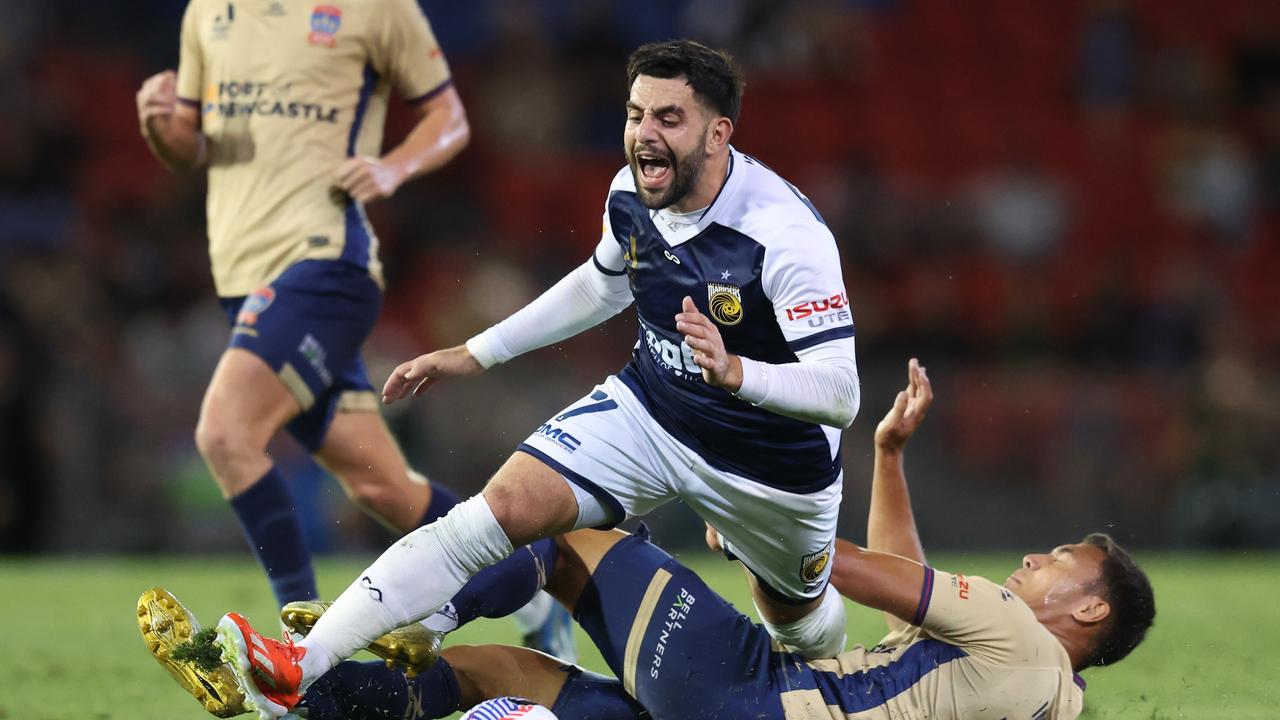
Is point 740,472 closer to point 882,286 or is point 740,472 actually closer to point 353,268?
point 353,268

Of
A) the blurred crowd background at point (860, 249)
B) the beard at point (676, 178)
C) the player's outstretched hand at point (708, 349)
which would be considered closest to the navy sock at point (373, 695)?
the player's outstretched hand at point (708, 349)

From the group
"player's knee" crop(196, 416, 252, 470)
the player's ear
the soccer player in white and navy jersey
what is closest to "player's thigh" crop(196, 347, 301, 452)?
"player's knee" crop(196, 416, 252, 470)

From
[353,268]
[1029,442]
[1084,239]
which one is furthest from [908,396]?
[1084,239]

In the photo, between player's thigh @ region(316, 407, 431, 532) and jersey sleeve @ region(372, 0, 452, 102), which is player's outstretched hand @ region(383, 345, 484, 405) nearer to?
player's thigh @ region(316, 407, 431, 532)

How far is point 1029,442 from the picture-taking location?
38.4ft

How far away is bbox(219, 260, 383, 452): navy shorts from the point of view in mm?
5426

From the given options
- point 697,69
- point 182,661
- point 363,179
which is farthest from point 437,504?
point 697,69

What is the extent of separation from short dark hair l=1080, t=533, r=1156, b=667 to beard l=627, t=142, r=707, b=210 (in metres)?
1.66

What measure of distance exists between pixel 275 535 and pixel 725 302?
6.39 feet

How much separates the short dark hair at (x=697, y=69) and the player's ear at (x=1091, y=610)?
5.72 feet

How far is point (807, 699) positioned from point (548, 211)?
32.6 feet

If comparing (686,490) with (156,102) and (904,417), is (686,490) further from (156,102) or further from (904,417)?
(156,102)

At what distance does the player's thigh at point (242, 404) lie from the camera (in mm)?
5234

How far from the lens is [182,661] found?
384 cm
